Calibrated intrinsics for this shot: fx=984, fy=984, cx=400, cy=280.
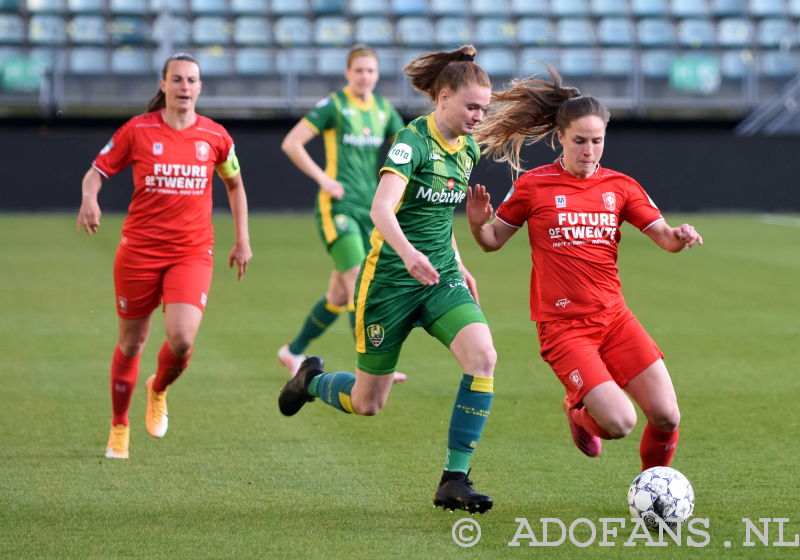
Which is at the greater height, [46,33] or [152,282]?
[46,33]

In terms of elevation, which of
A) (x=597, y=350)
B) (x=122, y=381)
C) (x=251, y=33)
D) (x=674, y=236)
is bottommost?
(x=122, y=381)

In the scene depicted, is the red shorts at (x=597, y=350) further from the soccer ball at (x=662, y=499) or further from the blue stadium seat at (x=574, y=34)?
the blue stadium seat at (x=574, y=34)

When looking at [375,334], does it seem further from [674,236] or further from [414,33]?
[414,33]

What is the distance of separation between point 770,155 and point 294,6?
1067 cm

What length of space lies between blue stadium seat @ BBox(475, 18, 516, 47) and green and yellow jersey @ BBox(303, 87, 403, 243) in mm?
15210

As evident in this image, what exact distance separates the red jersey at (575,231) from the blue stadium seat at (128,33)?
56.1 ft

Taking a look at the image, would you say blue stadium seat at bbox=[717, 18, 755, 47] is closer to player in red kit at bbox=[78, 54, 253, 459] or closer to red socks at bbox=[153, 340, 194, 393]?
player in red kit at bbox=[78, 54, 253, 459]

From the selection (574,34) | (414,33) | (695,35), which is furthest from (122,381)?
(695,35)

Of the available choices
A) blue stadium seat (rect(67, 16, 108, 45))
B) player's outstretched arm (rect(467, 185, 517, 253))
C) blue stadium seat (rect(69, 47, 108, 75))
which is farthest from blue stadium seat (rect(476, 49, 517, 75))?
player's outstretched arm (rect(467, 185, 517, 253))

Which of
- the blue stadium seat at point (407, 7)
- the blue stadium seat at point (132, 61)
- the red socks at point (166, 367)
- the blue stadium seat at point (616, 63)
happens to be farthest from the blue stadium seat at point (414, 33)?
the red socks at point (166, 367)

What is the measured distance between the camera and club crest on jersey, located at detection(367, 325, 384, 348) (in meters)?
4.16

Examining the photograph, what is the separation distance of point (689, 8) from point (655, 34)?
5.70 feet

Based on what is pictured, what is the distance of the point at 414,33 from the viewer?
68.9ft

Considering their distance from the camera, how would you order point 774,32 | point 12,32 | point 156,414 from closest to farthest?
point 156,414
point 12,32
point 774,32
